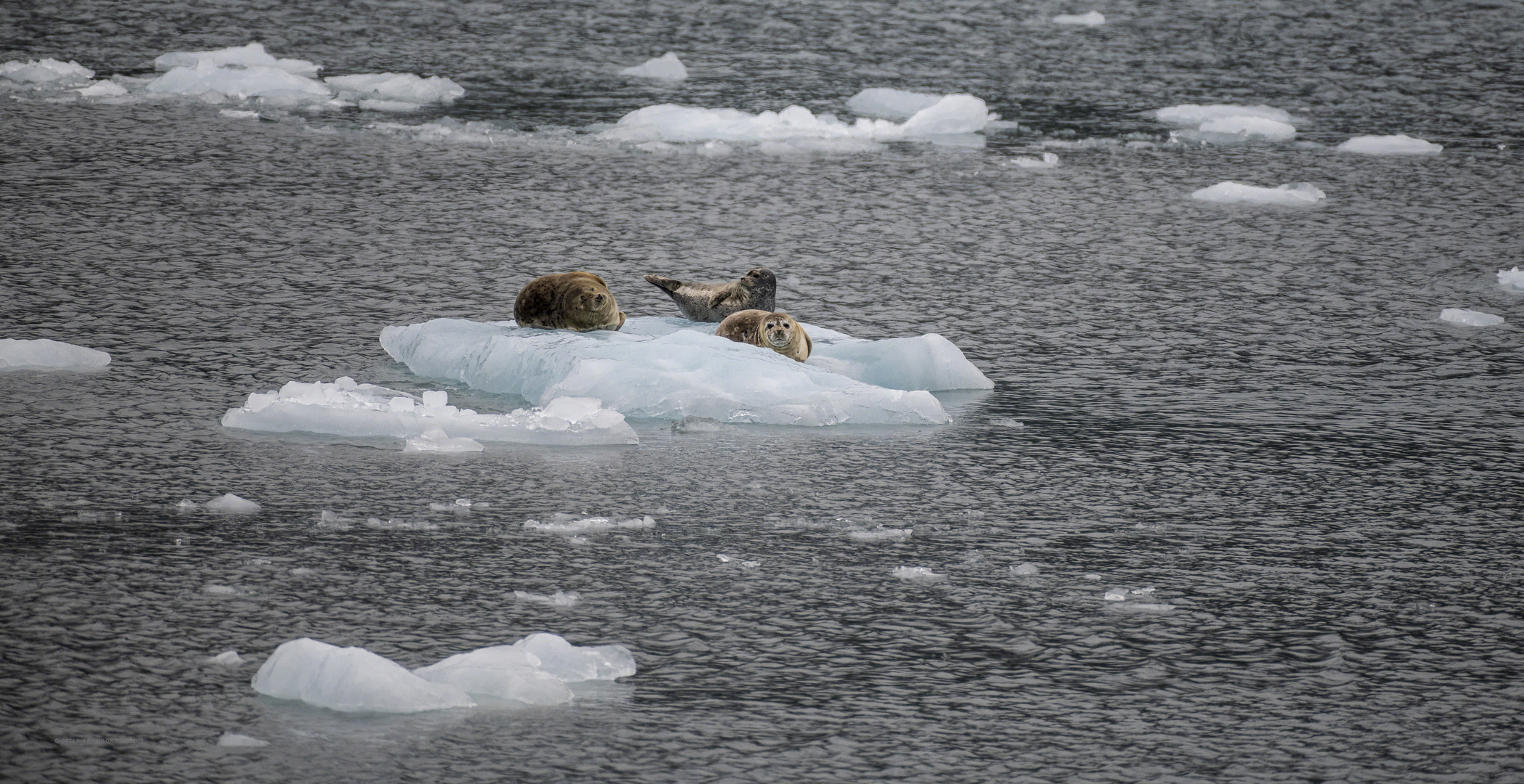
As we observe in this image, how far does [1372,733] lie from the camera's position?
145 inches

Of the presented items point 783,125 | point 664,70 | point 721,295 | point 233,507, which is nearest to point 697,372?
point 721,295

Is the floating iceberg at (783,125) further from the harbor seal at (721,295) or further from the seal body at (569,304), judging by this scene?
the seal body at (569,304)

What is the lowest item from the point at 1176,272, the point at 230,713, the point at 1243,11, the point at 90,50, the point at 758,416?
the point at 230,713

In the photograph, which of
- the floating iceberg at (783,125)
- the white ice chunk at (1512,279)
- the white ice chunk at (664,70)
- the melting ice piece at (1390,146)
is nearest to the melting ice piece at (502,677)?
the white ice chunk at (1512,279)

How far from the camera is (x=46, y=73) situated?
13.5 metres

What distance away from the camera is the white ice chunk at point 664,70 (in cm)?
1419

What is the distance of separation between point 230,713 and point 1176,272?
5.85m

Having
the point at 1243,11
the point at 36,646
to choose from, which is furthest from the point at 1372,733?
the point at 1243,11

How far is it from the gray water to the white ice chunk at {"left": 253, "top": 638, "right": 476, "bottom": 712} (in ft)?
0.15

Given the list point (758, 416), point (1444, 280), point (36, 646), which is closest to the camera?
point (36, 646)

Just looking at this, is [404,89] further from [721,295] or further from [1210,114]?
[721,295]

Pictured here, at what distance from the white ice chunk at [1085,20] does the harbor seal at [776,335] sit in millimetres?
11245

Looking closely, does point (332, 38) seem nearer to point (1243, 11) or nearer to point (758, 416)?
point (1243, 11)

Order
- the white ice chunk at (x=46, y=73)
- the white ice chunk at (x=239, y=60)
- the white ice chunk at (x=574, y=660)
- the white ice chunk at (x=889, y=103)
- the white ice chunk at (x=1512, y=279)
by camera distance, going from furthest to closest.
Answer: the white ice chunk at (x=239, y=60)
the white ice chunk at (x=46, y=73)
the white ice chunk at (x=889, y=103)
the white ice chunk at (x=1512, y=279)
the white ice chunk at (x=574, y=660)
